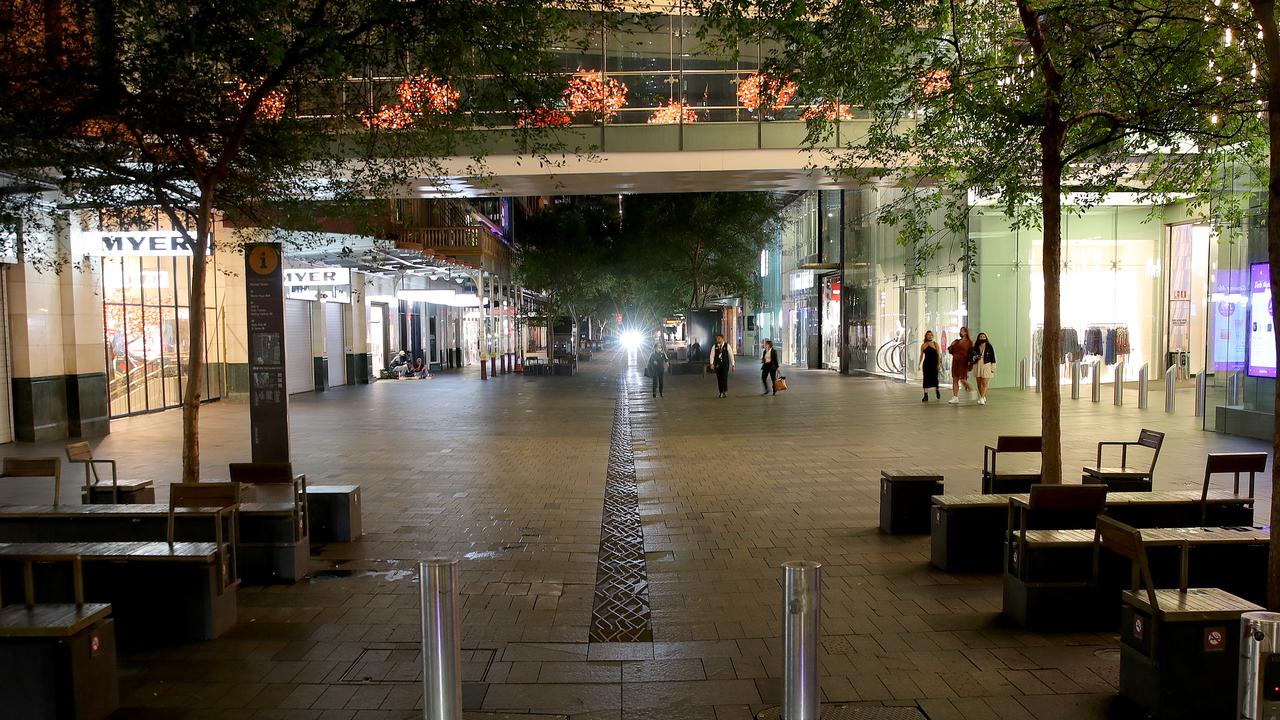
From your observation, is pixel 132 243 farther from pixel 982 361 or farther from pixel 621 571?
pixel 982 361

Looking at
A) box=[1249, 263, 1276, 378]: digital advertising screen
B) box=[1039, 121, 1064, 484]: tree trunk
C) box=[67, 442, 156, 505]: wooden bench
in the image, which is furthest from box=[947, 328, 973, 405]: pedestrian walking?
box=[67, 442, 156, 505]: wooden bench

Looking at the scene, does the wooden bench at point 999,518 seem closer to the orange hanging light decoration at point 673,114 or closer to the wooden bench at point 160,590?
the wooden bench at point 160,590

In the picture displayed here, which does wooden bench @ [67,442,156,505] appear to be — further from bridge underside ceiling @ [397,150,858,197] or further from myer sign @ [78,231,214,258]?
bridge underside ceiling @ [397,150,858,197]

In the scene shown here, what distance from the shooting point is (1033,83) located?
7.17m

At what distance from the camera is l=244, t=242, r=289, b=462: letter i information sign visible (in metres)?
9.12

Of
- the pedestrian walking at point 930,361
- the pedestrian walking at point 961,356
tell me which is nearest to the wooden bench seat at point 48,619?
the pedestrian walking at point 961,356

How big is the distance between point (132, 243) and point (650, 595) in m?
12.7

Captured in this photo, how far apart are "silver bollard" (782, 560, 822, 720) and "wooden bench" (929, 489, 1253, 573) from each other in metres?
3.15

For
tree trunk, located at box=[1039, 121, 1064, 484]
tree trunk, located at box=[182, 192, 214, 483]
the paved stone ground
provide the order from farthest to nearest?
tree trunk, located at box=[182, 192, 214, 483] < tree trunk, located at box=[1039, 121, 1064, 484] < the paved stone ground

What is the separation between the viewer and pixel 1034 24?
6.74 m

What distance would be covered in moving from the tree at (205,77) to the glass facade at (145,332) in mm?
11300

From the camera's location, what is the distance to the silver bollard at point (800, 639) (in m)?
3.71

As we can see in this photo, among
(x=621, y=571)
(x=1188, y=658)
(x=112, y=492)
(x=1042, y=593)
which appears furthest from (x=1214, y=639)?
(x=112, y=492)

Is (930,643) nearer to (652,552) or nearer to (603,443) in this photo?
(652,552)
